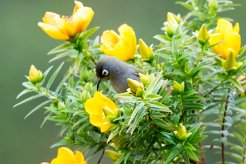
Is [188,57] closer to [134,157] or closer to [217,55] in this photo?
[217,55]

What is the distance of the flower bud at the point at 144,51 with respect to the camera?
5.13 feet

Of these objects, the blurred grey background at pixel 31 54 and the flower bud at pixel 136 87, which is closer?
the flower bud at pixel 136 87

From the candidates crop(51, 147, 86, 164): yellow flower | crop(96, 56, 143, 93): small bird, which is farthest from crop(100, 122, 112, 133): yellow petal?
crop(96, 56, 143, 93): small bird

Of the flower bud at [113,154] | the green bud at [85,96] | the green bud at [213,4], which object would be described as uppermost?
the green bud at [213,4]

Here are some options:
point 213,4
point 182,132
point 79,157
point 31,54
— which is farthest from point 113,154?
point 31,54

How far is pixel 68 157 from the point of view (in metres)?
1.52

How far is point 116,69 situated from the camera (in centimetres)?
169

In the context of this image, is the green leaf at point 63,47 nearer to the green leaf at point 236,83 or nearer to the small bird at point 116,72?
the small bird at point 116,72

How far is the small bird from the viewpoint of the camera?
5.37 feet

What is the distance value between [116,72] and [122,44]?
11cm

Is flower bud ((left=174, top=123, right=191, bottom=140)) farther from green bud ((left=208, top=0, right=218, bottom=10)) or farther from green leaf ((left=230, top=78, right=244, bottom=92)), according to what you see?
green bud ((left=208, top=0, right=218, bottom=10))

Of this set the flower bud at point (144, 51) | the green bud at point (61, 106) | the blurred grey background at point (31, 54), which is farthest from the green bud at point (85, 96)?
the blurred grey background at point (31, 54)

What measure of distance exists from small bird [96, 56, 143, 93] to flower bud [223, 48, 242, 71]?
214mm

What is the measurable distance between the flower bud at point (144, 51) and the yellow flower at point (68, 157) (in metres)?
0.27
